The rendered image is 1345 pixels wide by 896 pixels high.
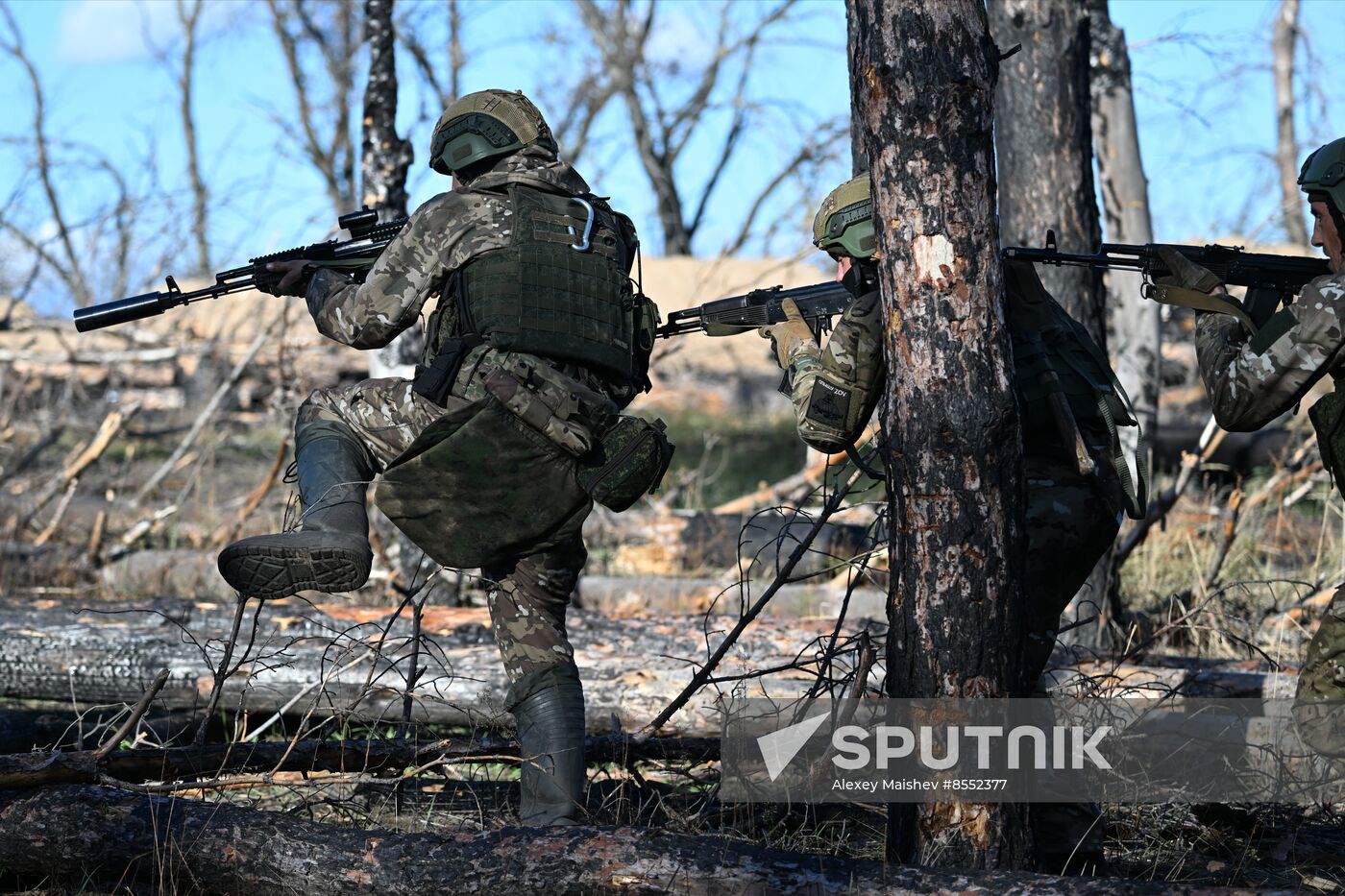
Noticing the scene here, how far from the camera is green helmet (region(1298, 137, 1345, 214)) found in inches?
157

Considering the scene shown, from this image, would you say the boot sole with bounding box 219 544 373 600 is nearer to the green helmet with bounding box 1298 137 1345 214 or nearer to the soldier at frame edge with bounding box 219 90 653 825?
the soldier at frame edge with bounding box 219 90 653 825

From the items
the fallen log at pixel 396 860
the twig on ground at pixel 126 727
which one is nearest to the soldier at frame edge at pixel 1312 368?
the fallen log at pixel 396 860

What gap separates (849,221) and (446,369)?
1.28 meters

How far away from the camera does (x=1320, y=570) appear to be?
7.93 m

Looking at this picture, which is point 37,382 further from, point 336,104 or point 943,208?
point 336,104

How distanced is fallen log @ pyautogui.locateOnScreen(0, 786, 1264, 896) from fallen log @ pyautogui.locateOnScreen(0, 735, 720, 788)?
0.08 meters

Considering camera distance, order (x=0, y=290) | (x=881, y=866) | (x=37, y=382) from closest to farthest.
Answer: (x=881, y=866), (x=37, y=382), (x=0, y=290)

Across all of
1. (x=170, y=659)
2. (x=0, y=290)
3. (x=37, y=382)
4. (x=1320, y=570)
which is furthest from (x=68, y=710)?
(x=0, y=290)

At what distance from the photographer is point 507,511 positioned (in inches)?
162

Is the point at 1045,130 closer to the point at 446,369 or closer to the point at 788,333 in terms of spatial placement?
the point at 788,333

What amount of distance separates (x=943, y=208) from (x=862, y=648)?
1.53 m

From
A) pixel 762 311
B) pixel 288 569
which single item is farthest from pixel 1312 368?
pixel 288 569

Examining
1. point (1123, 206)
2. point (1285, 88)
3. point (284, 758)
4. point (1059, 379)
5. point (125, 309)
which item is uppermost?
point (1285, 88)

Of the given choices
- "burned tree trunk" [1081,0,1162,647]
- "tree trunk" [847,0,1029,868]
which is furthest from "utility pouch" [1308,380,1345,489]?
"burned tree trunk" [1081,0,1162,647]
